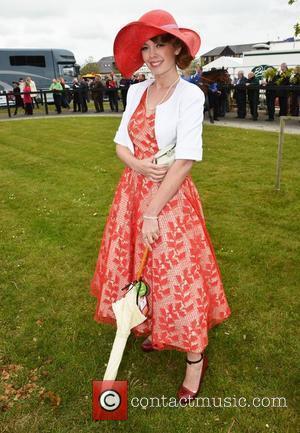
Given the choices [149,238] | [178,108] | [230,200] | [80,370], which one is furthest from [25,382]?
[230,200]

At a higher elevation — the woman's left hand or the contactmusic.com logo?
the woman's left hand

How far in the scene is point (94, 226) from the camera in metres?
5.72

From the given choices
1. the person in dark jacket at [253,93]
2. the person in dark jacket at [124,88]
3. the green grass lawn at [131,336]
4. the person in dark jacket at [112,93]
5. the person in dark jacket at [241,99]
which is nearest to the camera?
the green grass lawn at [131,336]

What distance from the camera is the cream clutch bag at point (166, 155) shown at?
2289 millimetres

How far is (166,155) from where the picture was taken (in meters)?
2.30

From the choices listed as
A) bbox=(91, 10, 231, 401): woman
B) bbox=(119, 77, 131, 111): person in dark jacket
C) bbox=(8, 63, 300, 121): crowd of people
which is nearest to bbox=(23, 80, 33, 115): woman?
bbox=(8, 63, 300, 121): crowd of people

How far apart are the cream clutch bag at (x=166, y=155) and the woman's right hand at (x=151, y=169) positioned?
29mm

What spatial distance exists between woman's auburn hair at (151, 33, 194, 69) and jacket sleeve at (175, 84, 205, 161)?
235 mm

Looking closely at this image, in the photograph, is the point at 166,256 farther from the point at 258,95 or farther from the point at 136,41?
the point at 258,95

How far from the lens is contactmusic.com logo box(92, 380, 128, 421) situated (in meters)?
2.30

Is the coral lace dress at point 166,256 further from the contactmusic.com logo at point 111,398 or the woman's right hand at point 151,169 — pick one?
the contactmusic.com logo at point 111,398

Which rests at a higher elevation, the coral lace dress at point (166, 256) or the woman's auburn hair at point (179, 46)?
the woman's auburn hair at point (179, 46)

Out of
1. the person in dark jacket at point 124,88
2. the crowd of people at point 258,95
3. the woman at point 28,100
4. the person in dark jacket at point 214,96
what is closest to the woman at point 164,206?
the crowd of people at point 258,95

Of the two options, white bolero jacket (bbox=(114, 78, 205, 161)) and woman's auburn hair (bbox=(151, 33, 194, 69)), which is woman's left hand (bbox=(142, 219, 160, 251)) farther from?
woman's auburn hair (bbox=(151, 33, 194, 69))
